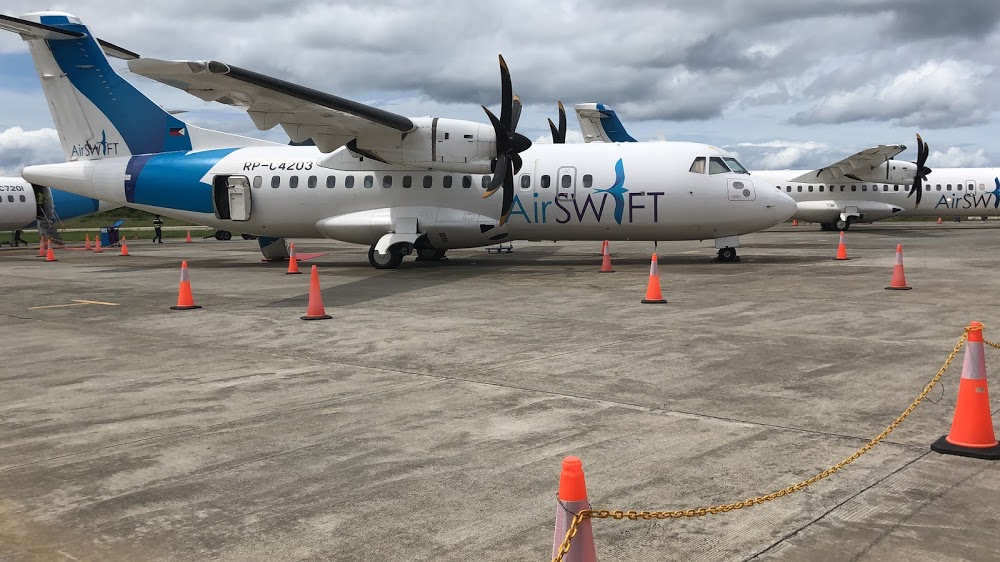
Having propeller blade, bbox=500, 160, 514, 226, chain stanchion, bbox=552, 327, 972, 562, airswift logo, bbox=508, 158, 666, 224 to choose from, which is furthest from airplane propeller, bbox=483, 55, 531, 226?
chain stanchion, bbox=552, 327, 972, 562

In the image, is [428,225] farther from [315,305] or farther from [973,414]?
[973,414]

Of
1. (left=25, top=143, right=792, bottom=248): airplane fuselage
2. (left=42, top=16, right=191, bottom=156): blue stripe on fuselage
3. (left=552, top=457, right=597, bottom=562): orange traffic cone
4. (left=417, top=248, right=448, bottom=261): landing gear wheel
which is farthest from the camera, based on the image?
(left=417, top=248, right=448, bottom=261): landing gear wheel

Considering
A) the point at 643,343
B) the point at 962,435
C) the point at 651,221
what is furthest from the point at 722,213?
the point at 962,435

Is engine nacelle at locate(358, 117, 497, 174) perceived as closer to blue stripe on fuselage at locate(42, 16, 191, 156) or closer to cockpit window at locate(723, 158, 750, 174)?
cockpit window at locate(723, 158, 750, 174)

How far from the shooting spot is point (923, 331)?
10.1m

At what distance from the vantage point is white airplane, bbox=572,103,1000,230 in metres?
37.8

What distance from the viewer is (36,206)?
36.4 meters

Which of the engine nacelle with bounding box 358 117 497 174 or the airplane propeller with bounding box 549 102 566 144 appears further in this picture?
the airplane propeller with bounding box 549 102 566 144

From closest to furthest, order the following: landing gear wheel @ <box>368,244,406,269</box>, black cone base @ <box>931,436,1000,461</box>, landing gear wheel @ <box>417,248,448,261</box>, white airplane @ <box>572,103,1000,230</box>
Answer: black cone base @ <box>931,436,1000,461</box> → landing gear wheel @ <box>368,244,406,269</box> → landing gear wheel @ <box>417,248,448,261</box> → white airplane @ <box>572,103,1000,230</box>

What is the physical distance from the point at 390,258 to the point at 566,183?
465 centimetres

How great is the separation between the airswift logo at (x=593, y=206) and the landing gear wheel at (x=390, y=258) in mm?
2823

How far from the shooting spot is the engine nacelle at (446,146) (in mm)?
18156

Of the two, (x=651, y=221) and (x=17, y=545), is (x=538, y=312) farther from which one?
(x=17, y=545)

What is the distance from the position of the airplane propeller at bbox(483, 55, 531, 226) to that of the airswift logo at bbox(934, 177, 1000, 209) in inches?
1181
